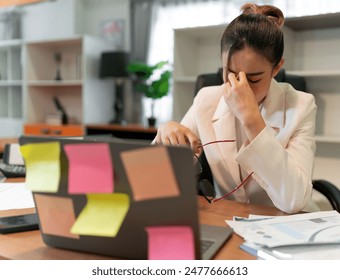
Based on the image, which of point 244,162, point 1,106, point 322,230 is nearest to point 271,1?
point 244,162

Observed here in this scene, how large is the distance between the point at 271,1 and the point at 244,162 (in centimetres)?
255

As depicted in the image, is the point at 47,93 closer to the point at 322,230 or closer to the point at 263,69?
the point at 263,69

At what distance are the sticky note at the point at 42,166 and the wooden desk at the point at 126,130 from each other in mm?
2365

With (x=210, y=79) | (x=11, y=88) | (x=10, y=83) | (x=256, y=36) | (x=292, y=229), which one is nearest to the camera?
(x=292, y=229)

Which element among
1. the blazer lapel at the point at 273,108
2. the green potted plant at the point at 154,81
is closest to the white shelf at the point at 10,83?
the green potted plant at the point at 154,81

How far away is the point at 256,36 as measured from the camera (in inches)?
40.1

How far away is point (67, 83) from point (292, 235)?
3.31 meters

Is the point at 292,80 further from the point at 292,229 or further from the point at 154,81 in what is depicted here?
the point at 154,81

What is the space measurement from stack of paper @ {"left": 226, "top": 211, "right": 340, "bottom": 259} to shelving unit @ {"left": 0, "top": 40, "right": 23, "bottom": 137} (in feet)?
12.4

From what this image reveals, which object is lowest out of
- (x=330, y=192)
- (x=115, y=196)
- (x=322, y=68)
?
(x=330, y=192)

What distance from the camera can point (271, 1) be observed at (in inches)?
120

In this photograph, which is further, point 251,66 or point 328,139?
point 328,139

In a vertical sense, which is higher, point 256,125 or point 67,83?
point 67,83

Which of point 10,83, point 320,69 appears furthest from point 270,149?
point 10,83
